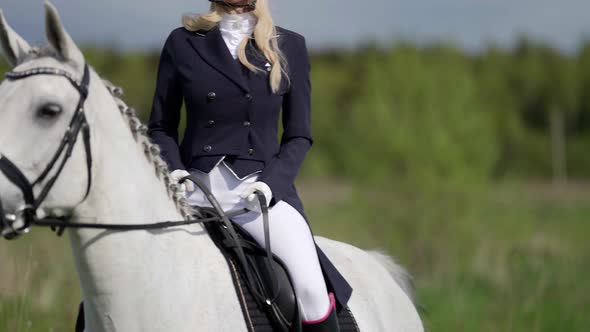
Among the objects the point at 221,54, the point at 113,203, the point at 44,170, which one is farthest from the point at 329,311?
the point at 44,170

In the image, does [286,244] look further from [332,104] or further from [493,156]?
[332,104]

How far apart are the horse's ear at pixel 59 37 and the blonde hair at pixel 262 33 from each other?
944 mm

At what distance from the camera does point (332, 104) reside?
45031 mm

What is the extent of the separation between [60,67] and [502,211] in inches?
606

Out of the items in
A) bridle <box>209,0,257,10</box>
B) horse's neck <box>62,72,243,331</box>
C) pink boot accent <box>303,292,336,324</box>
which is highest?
bridle <box>209,0,257,10</box>

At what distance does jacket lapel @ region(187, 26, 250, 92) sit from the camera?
339 cm

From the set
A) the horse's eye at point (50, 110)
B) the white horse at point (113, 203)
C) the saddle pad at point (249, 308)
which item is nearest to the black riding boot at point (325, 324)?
the saddle pad at point (249, 308)

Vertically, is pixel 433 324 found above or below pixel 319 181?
above

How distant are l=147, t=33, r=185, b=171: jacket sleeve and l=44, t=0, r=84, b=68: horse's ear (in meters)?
0.85

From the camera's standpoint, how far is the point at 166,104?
3557 mm

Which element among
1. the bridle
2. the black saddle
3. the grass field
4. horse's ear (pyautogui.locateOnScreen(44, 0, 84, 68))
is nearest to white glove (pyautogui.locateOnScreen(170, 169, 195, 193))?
the black saddle

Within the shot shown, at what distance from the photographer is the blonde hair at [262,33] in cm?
344

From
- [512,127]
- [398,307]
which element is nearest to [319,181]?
[512,127]

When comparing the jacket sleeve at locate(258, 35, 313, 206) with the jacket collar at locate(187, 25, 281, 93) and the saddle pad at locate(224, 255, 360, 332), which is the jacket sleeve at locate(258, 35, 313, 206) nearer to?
the jacket collar at locate(187, 25, 281, 93)
